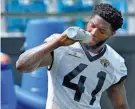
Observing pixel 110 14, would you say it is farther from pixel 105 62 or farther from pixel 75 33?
pixel 75 33

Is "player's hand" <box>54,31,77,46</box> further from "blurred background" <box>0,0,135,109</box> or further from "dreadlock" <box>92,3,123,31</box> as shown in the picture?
"blurred background" <box>0,0,135,109</box>

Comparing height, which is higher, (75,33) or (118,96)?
(75,33)

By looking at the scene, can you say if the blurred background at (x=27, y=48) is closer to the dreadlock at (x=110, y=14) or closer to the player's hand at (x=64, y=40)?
the dreadlock at (x=110, y=14)

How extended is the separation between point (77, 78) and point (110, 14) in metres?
0.47

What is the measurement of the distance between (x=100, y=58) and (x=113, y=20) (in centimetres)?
28

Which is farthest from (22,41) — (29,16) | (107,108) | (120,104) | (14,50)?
(120,104)

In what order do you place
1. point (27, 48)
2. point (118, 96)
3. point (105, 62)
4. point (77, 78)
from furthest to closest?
1. point (27, 48)
2. point (118, 96)
3. point (105, 62)
4. point (77, 78)

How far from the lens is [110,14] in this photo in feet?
11.9

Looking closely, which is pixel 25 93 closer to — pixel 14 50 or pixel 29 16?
pixel 14 50

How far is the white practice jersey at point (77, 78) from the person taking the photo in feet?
11.6

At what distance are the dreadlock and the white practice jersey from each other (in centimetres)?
23

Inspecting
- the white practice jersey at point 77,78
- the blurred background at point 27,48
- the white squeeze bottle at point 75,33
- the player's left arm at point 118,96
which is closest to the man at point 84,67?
the white practice jersey at point 77,78

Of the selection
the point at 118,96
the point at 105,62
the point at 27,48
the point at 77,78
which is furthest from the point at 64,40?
the point at 27,48

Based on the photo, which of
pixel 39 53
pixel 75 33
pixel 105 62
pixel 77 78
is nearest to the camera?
pixel 75 33
